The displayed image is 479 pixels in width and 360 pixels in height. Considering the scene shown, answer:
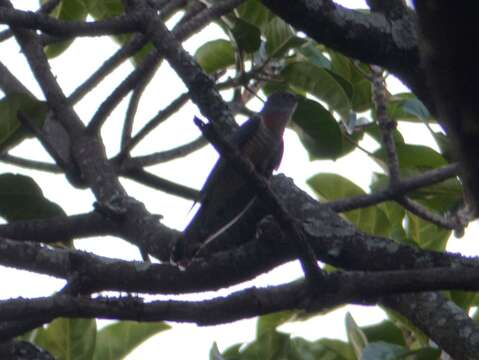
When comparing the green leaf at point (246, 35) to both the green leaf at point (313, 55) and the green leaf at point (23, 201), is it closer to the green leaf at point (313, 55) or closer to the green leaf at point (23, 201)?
the green leaf at point (313, 55)

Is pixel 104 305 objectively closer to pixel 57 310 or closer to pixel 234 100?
pixel 57 310

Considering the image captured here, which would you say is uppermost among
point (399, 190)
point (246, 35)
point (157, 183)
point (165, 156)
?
point (246, 35)

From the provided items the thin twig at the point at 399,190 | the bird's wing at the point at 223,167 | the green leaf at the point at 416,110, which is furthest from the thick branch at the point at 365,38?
the green leaf at the point at 416,110

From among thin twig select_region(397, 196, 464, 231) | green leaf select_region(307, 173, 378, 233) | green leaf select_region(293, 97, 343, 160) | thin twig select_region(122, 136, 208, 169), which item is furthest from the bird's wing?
thin twig select_region(397, 196, 464, 231)

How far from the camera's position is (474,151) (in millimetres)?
959

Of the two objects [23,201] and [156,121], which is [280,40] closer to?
[156,121]

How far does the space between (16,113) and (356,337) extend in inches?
62.2

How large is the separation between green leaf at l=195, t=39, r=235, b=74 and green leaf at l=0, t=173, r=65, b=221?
1036mm

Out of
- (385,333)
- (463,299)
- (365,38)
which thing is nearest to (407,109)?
(463,299)

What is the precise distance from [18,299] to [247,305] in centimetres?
53

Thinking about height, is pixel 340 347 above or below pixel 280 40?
below

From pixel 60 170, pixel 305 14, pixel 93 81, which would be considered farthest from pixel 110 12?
pixel 305 14

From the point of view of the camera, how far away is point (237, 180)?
4184 mm

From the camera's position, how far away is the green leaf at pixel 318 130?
3926mm
